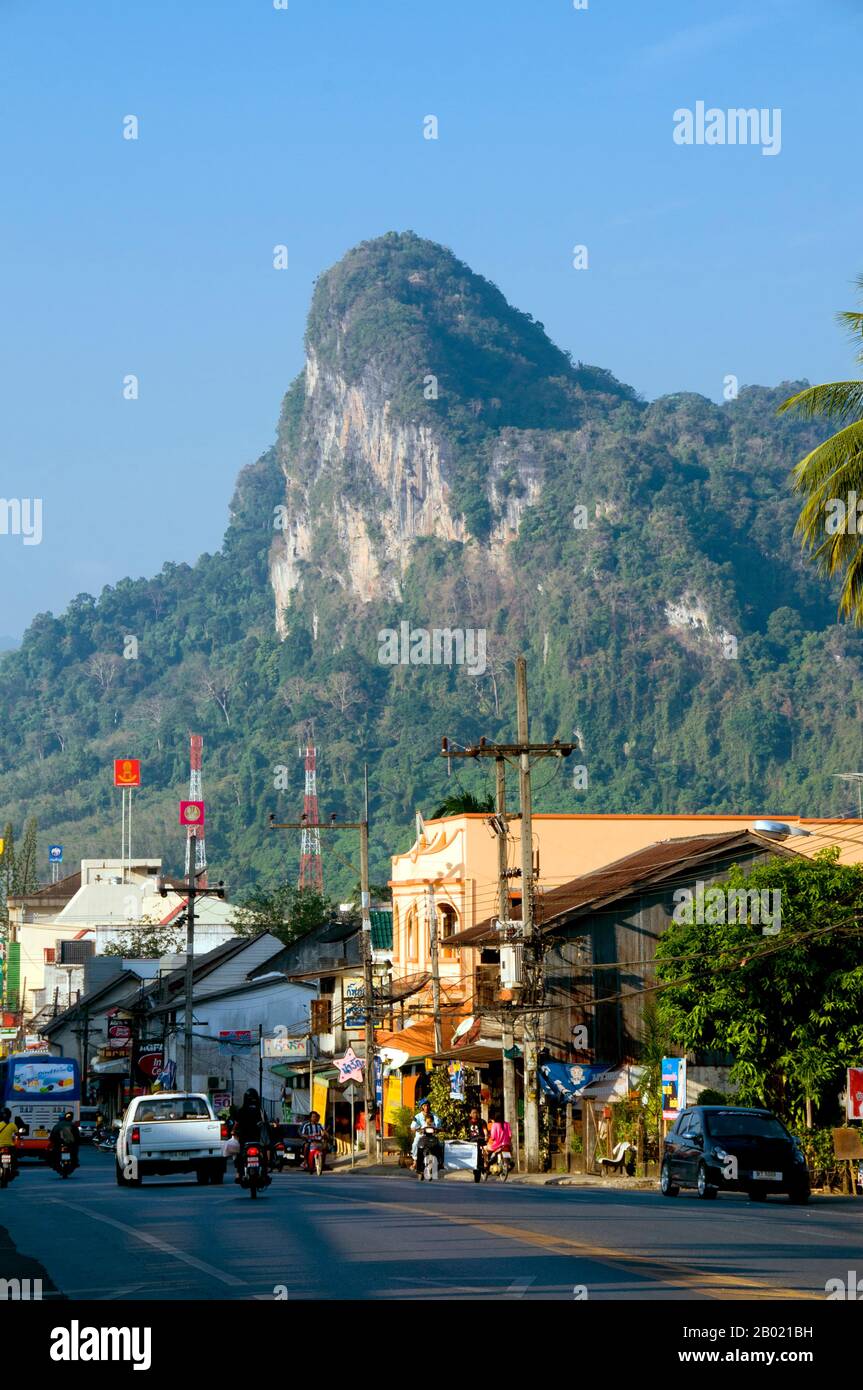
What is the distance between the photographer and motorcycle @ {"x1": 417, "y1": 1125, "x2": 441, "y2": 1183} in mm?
36781

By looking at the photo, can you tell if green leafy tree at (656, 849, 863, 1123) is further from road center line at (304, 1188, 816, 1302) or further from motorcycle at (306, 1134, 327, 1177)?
road center line at (304, 1188, 816, 1302)

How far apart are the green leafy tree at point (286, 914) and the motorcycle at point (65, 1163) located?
216 feet

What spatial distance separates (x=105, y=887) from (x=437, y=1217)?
122 m

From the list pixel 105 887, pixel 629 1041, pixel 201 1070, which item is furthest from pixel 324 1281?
pixel 105 887

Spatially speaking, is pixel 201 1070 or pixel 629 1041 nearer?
pixel 629 1041

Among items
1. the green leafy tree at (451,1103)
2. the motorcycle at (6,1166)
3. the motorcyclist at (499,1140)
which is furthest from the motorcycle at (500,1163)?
the motorcycle at (6,1166)

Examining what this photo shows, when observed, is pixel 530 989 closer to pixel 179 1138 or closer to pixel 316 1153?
pixel 316 1153

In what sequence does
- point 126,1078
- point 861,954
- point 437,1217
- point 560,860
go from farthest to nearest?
1. point 126,1078
2. point 560,860
3. point 861,954
4. point 437,1217

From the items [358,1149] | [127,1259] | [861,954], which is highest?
[861,954]

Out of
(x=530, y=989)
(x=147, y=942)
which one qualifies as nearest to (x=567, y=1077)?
(x=530, y=989)

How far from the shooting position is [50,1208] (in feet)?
82.8

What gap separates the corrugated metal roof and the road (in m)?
19.9
